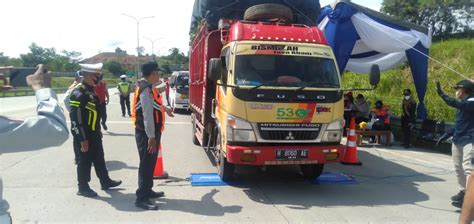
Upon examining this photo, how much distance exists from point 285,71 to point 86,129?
329 cm

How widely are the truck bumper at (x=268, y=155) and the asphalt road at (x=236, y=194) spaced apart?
0.54 meters

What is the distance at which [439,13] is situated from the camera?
120ft

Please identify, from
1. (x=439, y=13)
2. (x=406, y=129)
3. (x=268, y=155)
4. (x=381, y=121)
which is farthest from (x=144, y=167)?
(x=439, y=13)

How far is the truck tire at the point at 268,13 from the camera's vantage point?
300 inches

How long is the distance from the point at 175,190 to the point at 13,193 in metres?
2.39

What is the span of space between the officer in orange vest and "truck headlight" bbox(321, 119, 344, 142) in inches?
103

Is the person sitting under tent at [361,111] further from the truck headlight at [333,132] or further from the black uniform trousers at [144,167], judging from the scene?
the black uniform trousers at [144,167]

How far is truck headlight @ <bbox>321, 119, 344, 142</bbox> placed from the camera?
6.54 metres

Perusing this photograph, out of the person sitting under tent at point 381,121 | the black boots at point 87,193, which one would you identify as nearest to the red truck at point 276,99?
the black boots at point 87,193

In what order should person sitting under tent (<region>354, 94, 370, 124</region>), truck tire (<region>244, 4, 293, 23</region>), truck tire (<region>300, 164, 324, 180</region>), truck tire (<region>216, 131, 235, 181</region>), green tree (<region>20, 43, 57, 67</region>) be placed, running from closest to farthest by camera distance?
1. green tree (<region>20, 43, 57, 67</region>)
2. truck tire (<region>216, 131, 235, 181</region>)
3. truck tire (<region>300, 164, 324, 180</region>)
4. truck tire (<region>244, 4, 293, 23</region>)
5. person sitting under tent (<region>354, 94, 370, 124</region>)

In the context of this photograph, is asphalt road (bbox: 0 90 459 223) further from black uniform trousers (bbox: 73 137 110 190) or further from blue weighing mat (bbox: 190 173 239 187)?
black uniform trousers (bbox: 73 137 110 190)

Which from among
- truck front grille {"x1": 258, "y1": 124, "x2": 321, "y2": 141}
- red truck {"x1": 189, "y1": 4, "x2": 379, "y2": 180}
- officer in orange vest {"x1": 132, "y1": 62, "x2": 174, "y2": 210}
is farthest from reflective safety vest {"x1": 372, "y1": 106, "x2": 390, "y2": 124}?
officer in orange vest {"x1": 132, "y1": 62, "x2": 174, "y2": 210}

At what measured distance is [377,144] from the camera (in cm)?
1225

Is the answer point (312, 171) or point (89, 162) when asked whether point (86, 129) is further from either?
point (312, 171)
